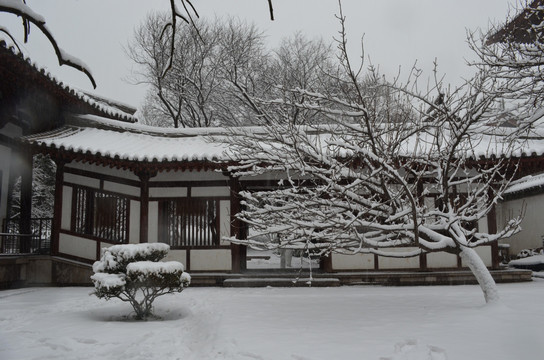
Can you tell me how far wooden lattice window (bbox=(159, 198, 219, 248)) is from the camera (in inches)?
458

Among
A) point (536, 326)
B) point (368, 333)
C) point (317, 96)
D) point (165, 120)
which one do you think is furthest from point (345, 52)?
point (165, 120)

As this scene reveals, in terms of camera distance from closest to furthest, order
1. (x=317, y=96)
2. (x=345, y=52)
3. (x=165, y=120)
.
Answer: (x=345, y=52) < (x=317, y=96) < (x=165, y=120)

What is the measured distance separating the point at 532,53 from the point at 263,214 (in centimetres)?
610

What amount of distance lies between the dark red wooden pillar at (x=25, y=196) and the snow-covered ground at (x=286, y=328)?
3359mm

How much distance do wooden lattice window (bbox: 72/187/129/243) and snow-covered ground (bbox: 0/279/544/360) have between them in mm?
2763

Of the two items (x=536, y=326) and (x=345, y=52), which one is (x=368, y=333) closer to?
(x=536, y=326)

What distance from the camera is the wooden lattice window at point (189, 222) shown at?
11.6 meters

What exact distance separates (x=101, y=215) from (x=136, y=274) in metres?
5.39

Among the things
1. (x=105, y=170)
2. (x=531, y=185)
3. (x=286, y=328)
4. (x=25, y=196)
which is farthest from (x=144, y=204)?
(x=531, y=185)

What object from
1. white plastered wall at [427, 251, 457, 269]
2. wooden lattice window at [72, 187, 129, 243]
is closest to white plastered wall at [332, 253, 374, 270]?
white plastered wall at [427, 251, 457, 269]

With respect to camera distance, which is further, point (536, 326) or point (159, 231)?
point (159, 231)

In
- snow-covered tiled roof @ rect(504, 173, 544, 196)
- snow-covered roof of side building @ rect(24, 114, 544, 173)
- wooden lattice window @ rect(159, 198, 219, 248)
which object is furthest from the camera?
snow-covered tiled roof @ rect(504, 173, 544, 196)

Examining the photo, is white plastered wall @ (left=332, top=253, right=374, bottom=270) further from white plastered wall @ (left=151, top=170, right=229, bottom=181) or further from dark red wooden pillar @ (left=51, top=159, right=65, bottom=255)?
dark red wooden pillar @ (left=51, top=159, right=65, bottom=255)

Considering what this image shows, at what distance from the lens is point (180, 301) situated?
28.4 ft
